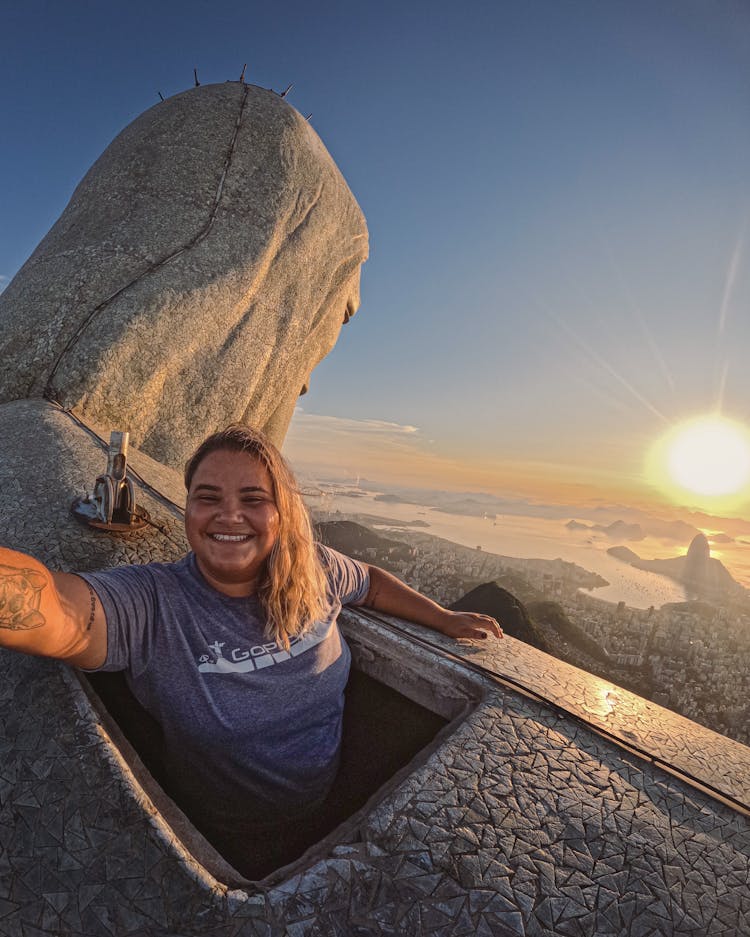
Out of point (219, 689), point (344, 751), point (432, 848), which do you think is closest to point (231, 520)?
point (219, 689)

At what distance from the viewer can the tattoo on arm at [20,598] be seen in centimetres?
178

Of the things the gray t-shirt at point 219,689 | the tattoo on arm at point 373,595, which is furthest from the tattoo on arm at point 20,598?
the tattoo on arm at point 373,595

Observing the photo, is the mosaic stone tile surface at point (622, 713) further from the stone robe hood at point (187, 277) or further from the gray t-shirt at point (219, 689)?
the stone robe hood at point (187, 277)

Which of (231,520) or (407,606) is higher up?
(231,520)

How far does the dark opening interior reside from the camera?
2488 mm

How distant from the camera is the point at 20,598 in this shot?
71.5 inches

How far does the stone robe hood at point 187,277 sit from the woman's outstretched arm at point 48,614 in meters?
4.23

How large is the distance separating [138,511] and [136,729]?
144cm

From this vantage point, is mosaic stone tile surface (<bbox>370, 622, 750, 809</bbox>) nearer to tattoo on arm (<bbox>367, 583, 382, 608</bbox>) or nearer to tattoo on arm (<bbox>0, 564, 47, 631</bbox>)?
tattoo on arm (<bbox>367, 583, 382, 608</bbox>)

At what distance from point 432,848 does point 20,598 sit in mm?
1617

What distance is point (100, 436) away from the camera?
5.13 m

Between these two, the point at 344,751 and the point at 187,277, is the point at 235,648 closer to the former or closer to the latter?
the point at 344,751

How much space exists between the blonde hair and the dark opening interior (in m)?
0.79

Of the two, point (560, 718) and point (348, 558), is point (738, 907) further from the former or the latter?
point (348, 558)
